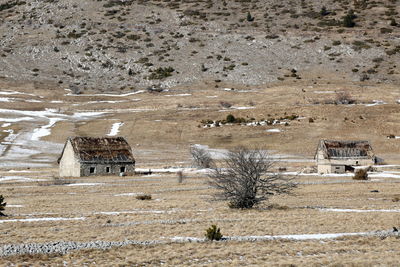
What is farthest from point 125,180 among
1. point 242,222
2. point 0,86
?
point 0,86

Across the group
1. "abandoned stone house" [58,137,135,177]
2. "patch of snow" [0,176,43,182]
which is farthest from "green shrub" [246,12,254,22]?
"patch of snow" [0,176,43,182]

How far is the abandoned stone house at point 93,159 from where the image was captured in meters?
62.2

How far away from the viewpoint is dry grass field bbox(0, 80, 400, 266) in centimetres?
1958

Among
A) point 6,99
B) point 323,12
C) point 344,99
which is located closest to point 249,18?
point 323,12

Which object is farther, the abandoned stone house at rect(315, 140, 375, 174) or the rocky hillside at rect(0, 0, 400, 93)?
the rocky hillside at rect(0, 0, 400, 93)

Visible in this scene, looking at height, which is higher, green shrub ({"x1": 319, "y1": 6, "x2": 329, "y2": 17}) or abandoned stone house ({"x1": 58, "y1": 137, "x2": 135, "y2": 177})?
green shrub ({"x1": 319, "y1": 6, "x2": 329, "y2": 17})

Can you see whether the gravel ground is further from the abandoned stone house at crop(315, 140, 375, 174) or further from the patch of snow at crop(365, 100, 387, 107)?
the patch of snow at crop(365, 100, 387, 107)

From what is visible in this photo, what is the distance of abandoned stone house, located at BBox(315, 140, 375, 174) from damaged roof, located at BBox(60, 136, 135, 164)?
18473mm

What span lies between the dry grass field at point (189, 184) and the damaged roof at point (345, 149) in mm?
4247

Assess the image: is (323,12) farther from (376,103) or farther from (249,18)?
(376,103)

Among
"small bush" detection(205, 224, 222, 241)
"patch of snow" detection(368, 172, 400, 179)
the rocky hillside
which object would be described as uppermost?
the rocky hillside

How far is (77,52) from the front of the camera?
150 m

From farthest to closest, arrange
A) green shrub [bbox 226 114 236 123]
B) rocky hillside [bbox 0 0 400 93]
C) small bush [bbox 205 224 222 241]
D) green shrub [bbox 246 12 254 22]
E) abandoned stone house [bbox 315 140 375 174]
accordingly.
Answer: green shrub [bbox 246 12 254 22]
rocky hillside [bbox 0 0 400 93]
green shrub [bbox 226 114 236 123]
abandoned stone house [bbox 315 140 375 174]
small bush [bbox 205 224 222 241]

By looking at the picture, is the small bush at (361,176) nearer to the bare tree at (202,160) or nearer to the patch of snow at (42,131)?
the bare tree at (202,160)
